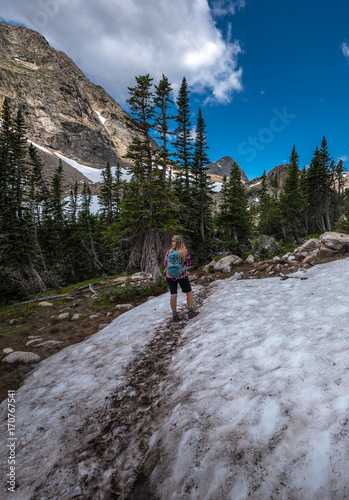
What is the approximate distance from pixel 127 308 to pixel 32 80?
18975cm

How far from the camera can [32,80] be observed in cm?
13088

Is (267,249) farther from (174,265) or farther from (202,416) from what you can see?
(202,416)

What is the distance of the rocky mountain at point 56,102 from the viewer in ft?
377

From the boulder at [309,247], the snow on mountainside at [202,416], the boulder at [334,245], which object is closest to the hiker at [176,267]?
the snow on mountainside at [202,416]

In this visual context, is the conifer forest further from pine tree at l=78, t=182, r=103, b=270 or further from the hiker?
the hiker

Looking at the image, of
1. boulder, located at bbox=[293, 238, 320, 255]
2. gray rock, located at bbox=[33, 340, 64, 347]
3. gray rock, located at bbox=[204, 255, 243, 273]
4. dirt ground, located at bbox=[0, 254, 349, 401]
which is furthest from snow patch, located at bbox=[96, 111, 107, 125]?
gray rock, located at bbox=[33, 340, 64, 347]

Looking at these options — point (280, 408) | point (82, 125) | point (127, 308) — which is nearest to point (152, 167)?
point (127, 308)

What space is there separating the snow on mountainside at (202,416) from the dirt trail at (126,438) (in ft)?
0.04

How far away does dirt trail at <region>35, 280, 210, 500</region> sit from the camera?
6.52 feet

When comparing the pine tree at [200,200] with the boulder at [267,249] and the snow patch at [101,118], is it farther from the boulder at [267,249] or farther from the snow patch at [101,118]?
the snow patch at [101,118]

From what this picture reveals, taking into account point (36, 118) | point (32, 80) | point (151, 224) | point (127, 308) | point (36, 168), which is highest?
point (32, 80)

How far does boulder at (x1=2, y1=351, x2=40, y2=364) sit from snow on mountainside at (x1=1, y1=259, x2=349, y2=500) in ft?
1.95

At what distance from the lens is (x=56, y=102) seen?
134 meters

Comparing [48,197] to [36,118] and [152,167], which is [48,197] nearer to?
[152,167]
